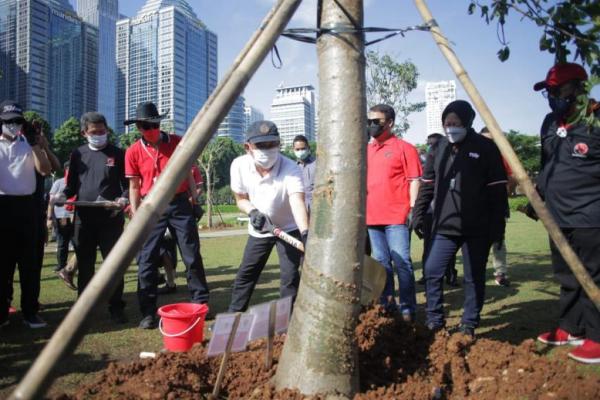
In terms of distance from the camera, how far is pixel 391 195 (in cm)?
460

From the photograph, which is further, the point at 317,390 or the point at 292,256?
the point at 292,256

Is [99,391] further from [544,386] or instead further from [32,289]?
[32,289]

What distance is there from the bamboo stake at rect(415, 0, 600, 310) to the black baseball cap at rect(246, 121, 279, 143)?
1.83 metres

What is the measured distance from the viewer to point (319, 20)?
2.35 m

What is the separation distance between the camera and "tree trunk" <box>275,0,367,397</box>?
218cm

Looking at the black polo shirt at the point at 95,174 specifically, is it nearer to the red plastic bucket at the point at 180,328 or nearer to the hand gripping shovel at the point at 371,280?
the red plastic bucket at the point at 180,328

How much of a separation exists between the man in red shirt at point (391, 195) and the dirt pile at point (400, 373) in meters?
1.56

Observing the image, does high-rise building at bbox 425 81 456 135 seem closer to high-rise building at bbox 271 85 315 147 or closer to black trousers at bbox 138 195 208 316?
high-rise building at bbox 271 85 315 147

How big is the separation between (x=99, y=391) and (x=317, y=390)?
107cm

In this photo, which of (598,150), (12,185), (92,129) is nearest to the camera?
(598,150)

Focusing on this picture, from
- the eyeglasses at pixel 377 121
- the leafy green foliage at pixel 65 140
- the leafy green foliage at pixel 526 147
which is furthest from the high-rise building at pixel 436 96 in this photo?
the eyeglasses at pixel 377 121

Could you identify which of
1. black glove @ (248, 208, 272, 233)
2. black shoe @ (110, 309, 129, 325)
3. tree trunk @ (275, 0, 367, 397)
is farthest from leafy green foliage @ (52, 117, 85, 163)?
tree trunk @ (275, 0, 367, 397)

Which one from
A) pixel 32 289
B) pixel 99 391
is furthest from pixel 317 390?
pixel 32 289

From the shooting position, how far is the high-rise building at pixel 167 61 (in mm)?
76625
